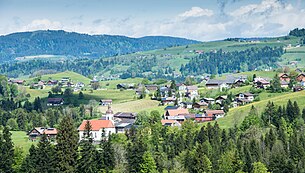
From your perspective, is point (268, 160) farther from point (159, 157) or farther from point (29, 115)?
point (29, 115)

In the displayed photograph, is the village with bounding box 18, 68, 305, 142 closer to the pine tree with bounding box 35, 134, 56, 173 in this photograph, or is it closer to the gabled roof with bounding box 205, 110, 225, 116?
the gabled roof with bounding box 205, 110, 225, 116

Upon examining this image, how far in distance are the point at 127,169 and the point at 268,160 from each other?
25.6m

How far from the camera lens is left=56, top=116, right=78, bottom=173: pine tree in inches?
3268

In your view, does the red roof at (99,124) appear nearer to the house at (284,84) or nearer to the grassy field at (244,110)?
the grassy field at (244,110)

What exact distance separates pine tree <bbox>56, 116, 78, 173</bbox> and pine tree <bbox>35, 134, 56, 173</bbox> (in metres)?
1.18

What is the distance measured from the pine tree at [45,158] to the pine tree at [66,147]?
3.88 feet

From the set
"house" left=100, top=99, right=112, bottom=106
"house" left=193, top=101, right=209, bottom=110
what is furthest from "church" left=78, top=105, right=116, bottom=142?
"house" left=100, top=99, right=112, bottom=106

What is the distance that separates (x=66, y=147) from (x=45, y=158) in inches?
212

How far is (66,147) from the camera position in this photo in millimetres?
83375

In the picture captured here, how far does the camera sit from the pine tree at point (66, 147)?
3268 inches

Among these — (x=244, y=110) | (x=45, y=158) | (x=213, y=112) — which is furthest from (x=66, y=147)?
(x=213, y=112)

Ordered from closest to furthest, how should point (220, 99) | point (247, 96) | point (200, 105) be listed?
point (247, 96), point (200, 105), point (220, 99)

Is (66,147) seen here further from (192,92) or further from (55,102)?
(55,102)

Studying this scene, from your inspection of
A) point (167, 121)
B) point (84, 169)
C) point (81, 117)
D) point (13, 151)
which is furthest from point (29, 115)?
point (84, 169)
